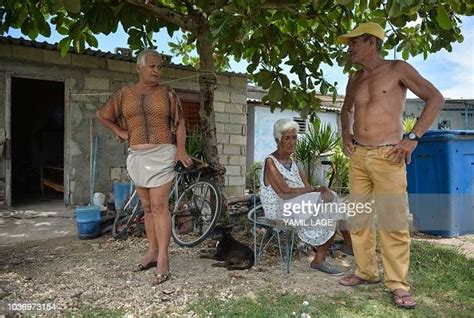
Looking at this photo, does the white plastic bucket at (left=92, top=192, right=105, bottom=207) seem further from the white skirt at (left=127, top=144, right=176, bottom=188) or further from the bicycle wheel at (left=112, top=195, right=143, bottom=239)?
the white skirt at (left=127, top=144, right=176, bottom=188)

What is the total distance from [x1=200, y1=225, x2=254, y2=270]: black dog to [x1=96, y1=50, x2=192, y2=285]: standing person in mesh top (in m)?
0.60

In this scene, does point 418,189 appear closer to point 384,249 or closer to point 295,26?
point 295,26

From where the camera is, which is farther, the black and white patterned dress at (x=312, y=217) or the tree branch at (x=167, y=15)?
the tree branch at (x=167, y=15)

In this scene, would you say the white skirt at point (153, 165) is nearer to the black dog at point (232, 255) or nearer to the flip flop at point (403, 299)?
the black dog at point (232, 255)

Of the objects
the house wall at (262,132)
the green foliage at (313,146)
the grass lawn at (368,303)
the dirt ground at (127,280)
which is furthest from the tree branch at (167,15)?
the house wall at (262,132)

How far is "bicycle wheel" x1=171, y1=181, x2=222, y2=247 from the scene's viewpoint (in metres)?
4.27

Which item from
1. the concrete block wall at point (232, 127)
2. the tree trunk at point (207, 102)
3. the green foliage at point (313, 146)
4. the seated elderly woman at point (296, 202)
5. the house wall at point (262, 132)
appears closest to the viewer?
the seated elderly woman at point (296, 202)

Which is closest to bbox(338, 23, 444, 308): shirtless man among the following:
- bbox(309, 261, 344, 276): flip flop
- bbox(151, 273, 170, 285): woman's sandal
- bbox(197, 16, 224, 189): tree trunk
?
bbox(309, 261, 344, 276): flip flop

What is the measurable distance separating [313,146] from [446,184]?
4.57 meters

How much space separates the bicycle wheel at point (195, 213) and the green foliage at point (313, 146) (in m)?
4.94

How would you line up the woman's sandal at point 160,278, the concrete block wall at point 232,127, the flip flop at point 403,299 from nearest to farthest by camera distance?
1. the flip flop at point 403,299
2. the woman's sandal at point 160,278
3. the concrete block wall at point 232,127

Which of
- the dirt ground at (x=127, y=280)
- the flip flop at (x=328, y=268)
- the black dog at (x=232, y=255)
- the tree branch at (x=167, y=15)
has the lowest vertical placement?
the dirt ground at (x=127, y=280)

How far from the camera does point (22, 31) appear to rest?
13.0ft

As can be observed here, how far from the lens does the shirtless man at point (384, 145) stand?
284 centimetres
